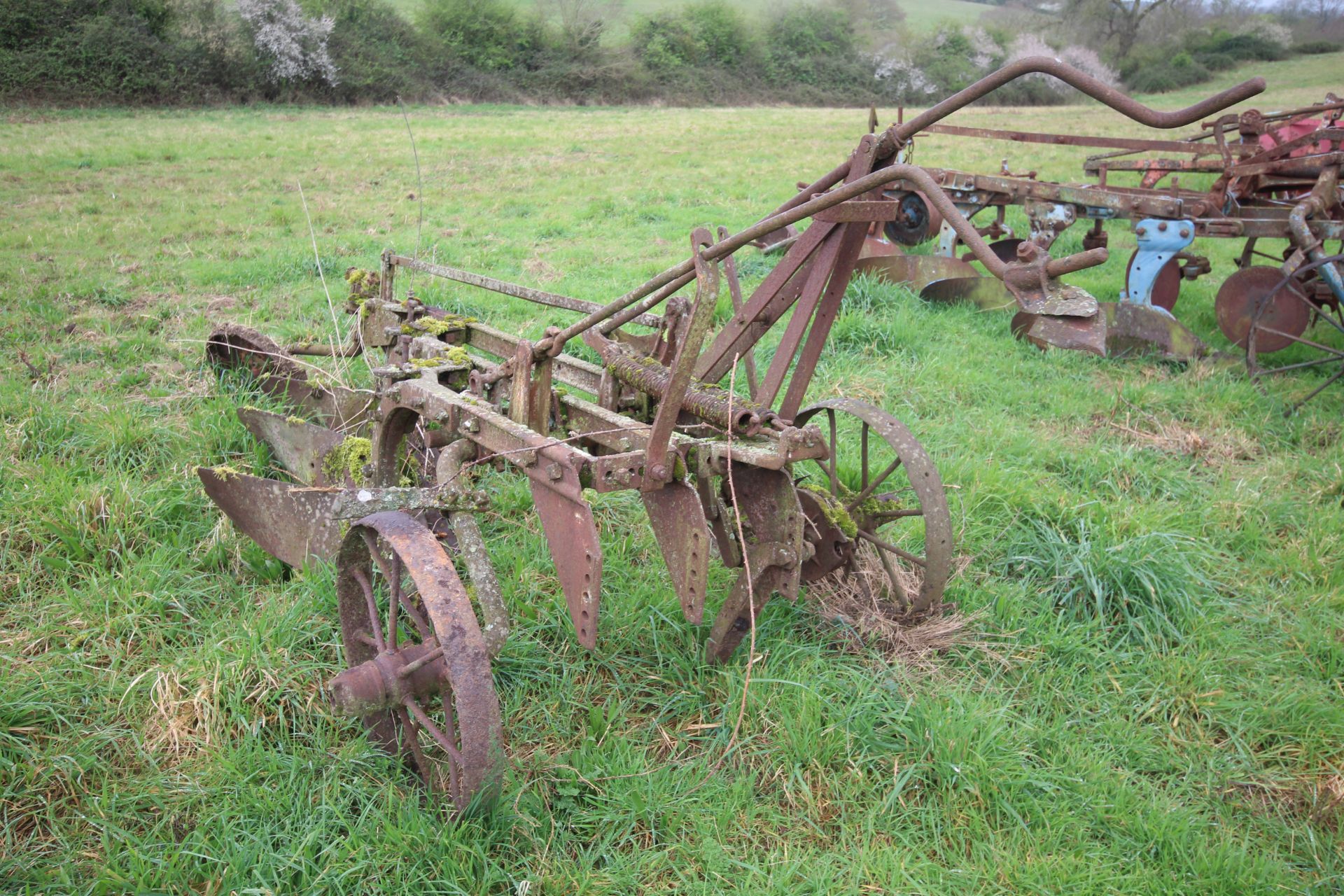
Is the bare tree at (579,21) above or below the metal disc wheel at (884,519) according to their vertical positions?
above

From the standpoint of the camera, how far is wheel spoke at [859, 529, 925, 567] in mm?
3338

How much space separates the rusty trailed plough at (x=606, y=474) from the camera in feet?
7.70

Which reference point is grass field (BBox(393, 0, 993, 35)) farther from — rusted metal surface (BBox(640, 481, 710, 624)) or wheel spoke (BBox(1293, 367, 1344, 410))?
rusted metal surface (BBox(640, 481, 710, 624))

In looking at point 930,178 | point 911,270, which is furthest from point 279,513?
point 911,270

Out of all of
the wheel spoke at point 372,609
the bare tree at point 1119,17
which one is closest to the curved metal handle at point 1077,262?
the wheel spoke at point 372,609

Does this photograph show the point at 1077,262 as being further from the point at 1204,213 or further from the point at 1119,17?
the point at 1119,17

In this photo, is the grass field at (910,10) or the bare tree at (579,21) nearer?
the bare tree at (579,21)

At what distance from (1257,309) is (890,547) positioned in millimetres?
4154

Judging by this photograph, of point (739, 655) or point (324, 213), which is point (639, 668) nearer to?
point (739, 655)

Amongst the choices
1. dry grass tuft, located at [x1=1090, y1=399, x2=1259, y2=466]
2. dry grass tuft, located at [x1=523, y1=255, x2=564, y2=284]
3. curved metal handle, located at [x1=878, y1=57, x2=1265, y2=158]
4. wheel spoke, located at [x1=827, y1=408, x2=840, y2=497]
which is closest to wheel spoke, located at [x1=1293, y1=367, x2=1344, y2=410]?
dry grass tuft, located at [x1=1090, y1=399, x2=1259, y2=466]

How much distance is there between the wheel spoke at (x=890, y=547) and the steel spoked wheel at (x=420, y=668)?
5.52ft

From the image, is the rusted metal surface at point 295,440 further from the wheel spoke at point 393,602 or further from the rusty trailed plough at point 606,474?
the wheel spoke at point 393,602

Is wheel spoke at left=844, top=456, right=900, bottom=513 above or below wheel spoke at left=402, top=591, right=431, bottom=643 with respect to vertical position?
above

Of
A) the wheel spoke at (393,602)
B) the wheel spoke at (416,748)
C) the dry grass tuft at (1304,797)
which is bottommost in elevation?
the dry grass tuft at (1304,797)
